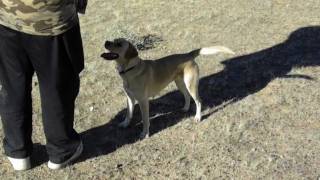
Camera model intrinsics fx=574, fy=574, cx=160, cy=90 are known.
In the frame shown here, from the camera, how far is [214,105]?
21.8 ft

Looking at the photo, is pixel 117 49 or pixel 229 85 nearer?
pixel 117 49

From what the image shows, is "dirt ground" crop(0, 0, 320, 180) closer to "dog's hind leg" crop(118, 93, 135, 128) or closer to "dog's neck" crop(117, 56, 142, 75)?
"dog's hind leg" crop(118, 93, 135, 128)

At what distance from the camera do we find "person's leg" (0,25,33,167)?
4598 mm

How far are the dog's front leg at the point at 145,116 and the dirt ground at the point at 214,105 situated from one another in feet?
0.26

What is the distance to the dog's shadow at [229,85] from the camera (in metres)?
5.93

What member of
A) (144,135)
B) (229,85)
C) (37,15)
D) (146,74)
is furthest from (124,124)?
(37,15)

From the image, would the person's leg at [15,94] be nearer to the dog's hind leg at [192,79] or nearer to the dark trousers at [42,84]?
the dark trousers at [42,84]

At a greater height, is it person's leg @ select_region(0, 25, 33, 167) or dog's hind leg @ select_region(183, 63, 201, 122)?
person's leg @ select_region(0, 25, 33, 167)

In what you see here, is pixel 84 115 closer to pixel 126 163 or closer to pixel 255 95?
pixel 126 163

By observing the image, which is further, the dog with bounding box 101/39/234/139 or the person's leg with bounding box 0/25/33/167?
the dog with bounding box 101/39/234/139

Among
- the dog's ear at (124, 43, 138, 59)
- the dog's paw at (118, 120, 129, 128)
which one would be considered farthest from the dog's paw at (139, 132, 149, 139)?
the dog's ear at (124, 43, 138, 59)

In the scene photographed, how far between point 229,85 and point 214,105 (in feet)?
2.05

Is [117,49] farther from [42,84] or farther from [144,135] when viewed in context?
[144,135]

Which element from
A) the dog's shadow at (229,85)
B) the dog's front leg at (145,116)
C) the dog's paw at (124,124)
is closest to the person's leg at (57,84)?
the dog's shadow at (229,85)
